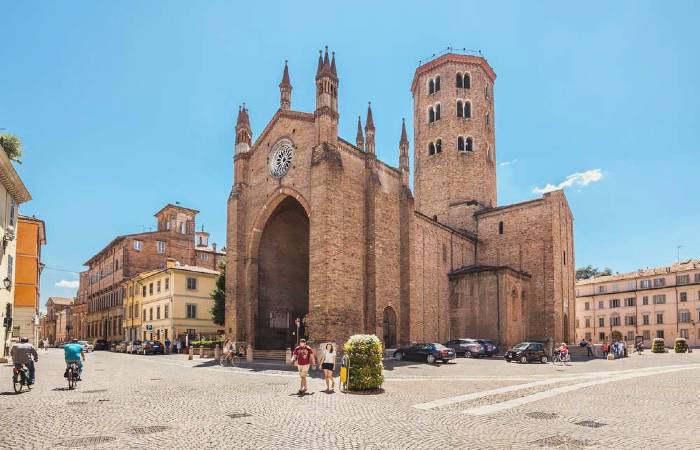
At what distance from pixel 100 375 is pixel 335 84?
69.6 ft

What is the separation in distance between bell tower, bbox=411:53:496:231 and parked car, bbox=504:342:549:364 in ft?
58.6

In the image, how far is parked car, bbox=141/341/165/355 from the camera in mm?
40156

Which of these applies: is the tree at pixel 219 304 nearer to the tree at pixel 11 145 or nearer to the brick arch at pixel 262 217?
the brick arch at pixel 262 217

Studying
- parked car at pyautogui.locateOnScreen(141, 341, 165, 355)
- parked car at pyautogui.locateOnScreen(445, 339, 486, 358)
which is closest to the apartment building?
parked car at pyautogui.locateOnScreen(445, 339, 486, 358)

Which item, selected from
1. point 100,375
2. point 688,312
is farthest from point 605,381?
point 688,312

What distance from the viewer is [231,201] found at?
3691 centimetres

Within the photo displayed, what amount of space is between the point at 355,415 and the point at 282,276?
2771cm

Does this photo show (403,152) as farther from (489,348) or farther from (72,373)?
(72,373)

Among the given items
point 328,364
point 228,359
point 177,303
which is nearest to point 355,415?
point 328,364

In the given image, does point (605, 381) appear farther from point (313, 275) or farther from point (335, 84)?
point (335, 84)

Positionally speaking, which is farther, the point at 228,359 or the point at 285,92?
the point at 285,92

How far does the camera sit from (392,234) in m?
34.0

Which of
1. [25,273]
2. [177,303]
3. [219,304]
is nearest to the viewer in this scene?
[25,273]

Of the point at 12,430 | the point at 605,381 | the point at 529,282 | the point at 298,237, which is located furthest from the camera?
the point at 529,282
